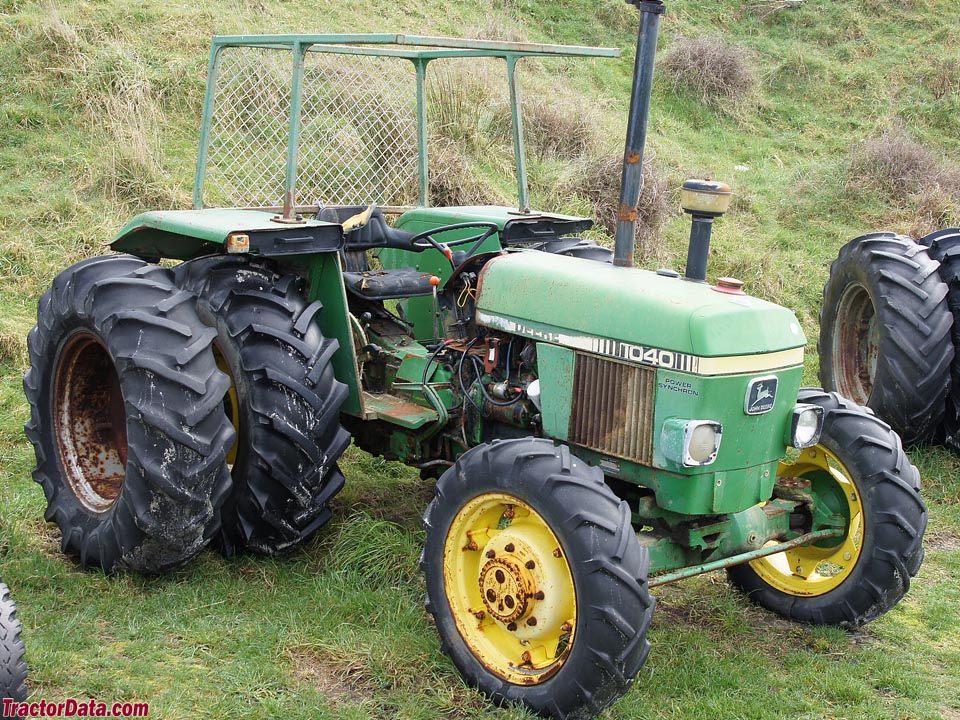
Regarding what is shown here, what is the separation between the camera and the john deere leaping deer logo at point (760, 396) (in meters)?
3.63

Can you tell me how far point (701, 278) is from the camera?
13.1 ft

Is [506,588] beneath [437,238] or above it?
beneath

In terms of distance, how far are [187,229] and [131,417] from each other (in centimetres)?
92

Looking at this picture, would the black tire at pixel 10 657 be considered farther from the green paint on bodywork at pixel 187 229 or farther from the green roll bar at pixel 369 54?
the green roll bar at pixel 369 54

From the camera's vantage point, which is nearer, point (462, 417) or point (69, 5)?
point (462, 417)

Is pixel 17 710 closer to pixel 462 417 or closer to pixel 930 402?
pixel 462 417

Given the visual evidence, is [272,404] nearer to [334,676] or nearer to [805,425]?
[334,676]

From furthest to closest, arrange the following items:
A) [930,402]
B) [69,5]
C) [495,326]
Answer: [69,5] → [930,402] → [495,326]


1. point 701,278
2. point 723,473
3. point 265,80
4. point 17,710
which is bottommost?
point 17,710

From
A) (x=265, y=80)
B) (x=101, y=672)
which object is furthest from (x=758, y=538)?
(x=265, y=80)

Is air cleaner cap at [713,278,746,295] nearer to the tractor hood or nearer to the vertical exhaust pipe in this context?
the tractor hood

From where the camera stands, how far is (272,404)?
4.23 meters

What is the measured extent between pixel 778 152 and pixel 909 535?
9.10 m

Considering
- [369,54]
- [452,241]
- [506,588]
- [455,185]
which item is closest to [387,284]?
[452,241]
